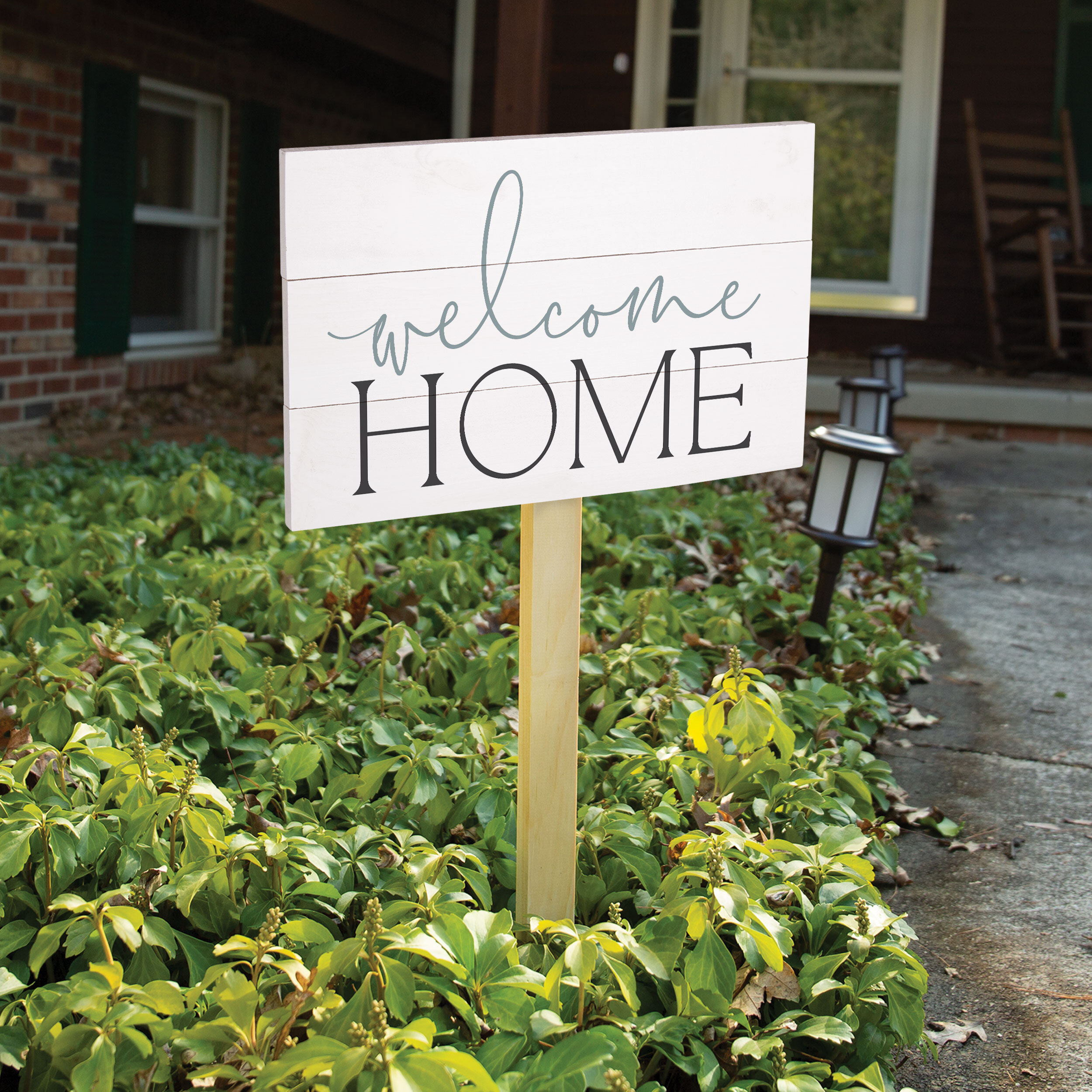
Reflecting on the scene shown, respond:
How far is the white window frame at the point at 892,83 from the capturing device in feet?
23.6

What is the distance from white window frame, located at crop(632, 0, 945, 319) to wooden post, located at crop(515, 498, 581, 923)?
609cm

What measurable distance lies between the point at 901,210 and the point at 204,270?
425cm

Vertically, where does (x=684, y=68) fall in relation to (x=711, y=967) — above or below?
above

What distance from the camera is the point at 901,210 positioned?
7.34 meters

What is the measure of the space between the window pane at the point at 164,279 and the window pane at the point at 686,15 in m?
3.18

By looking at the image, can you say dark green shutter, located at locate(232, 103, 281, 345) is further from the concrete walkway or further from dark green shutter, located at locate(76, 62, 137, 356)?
the concrete walkway

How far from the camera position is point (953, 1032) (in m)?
1.60

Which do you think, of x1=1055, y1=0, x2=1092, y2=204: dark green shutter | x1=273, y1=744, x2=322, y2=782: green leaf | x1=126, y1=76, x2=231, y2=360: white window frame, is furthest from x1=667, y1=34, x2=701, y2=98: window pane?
x1=273, y1=744, x2=322, y2=782: green leaf

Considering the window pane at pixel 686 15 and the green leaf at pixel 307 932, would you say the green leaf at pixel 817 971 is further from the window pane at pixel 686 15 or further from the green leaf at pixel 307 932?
the window pane at pixel 686 15

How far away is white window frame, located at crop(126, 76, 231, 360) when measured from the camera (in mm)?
6508

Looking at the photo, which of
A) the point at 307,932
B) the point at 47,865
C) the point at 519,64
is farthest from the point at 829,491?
the point at 519,64

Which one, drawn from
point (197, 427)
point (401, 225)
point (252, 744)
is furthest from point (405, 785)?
point (197, 427)

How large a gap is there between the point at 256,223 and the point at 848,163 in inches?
146

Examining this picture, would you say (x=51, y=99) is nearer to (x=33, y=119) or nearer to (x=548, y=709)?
(x=33, y=119)
